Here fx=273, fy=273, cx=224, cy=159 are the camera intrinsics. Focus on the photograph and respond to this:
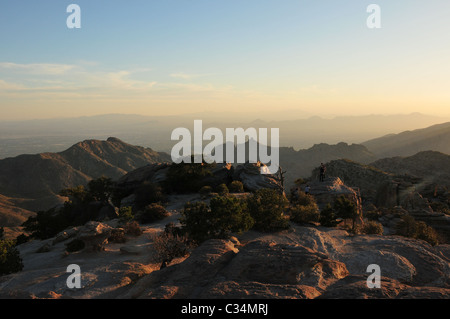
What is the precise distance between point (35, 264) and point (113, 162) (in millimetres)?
151926

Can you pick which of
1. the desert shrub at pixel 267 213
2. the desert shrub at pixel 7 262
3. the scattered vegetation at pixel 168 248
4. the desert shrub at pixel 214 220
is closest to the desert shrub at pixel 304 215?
the desert shrub at pixel 267 213

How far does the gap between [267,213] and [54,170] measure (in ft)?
440

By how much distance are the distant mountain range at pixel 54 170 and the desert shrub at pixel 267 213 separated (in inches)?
3671

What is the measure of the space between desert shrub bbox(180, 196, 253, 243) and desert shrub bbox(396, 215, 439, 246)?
12376mm

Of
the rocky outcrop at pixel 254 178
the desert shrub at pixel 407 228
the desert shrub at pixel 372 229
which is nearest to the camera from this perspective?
the desert shrub at pixel 372 229

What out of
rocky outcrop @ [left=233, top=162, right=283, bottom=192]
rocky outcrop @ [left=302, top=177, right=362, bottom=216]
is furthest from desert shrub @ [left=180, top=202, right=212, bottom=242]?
rocky outcrop @ [left=233, top=162, right=283, bottom=192]

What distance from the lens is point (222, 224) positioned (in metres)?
14.6

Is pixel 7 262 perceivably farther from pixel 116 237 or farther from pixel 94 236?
pixel 116 237

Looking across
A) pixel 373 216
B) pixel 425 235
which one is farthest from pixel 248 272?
pixel 373 216

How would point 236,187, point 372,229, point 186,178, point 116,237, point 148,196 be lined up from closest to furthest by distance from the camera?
1. point 116,237
2. point 372,229
3. point 148,196
4. point 236,187
5. point 186,178

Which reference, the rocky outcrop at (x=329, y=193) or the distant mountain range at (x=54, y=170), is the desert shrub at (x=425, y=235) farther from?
the distant mountain range at (x=54, y=170)

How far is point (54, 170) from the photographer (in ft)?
410

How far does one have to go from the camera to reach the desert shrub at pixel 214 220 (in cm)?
1452
